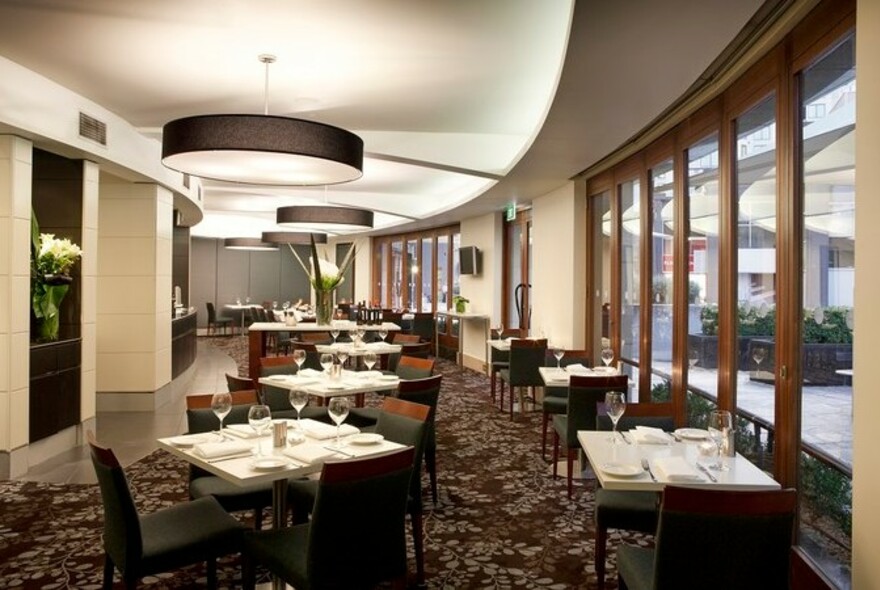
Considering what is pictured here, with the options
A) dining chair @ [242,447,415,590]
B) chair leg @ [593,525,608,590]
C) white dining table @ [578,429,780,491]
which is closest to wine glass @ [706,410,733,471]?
white dining table @ [578,429,780,491]

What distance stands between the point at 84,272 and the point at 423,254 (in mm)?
9752

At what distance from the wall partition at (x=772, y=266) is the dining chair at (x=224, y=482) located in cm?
297

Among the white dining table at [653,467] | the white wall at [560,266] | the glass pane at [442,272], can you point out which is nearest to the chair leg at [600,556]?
the white dining table at [653,467]

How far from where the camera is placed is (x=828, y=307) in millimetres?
3428

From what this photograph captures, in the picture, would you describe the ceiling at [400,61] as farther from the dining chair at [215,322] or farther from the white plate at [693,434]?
the dining chair at [215,322]

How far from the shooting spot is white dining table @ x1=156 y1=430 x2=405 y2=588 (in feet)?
9.57

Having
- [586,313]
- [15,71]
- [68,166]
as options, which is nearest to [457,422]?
[586,313]

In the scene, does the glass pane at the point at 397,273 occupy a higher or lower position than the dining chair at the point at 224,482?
higher

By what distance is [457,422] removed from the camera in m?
7.62

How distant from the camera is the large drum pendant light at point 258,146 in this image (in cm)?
428

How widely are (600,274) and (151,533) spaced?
6.56 m

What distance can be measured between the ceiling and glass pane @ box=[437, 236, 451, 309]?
702 centimetres

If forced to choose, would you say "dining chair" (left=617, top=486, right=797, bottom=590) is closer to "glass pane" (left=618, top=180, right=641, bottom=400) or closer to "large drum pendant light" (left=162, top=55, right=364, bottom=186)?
"large drum pendant light" (left=162, top=55, right=364, bottom=186)

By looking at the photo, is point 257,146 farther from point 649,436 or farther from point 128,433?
point 128,433
